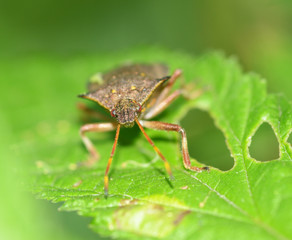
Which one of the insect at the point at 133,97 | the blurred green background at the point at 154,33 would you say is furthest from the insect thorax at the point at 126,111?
the blurred green background at the point at 154,33

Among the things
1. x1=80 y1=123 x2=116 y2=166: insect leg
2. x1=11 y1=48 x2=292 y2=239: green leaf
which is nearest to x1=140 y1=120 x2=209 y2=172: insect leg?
x1=11 y1=48 x2=292 y2=239: green leaf

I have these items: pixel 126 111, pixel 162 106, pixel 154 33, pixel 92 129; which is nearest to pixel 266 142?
pixel 162 106

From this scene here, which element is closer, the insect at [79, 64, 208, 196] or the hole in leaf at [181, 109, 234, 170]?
the insect at [79, 64, 208, 196]

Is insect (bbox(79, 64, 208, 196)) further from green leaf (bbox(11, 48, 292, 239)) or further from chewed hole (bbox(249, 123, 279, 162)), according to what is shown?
chewed hole (bbox(249, 123, 279, 162))

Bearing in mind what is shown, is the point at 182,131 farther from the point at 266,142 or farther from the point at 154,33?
the point at 154,33

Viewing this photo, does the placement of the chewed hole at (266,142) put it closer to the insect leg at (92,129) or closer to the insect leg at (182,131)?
the insect leg at (182,131)
